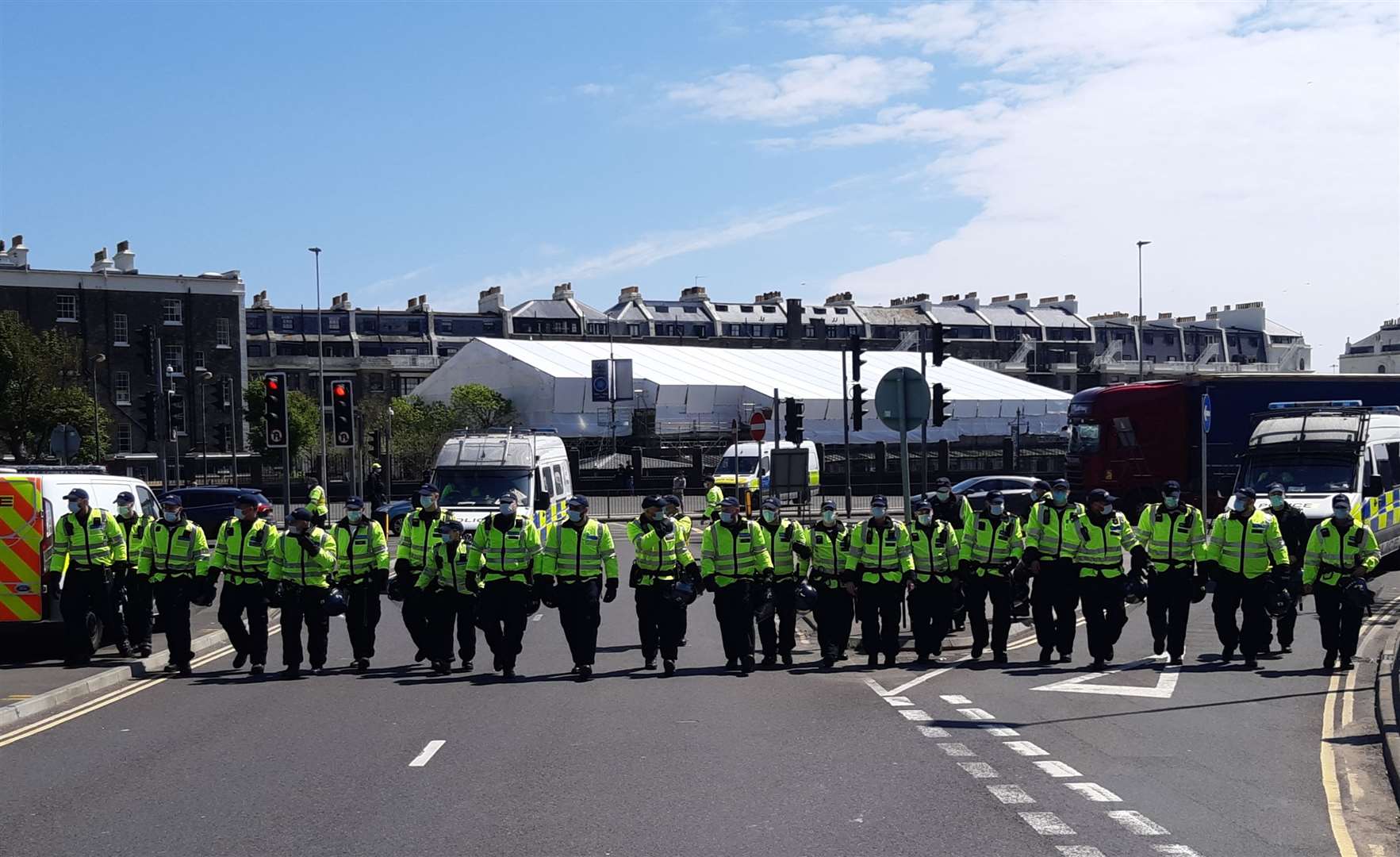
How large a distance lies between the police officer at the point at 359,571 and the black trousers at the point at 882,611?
516 centimetres

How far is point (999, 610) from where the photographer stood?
14734 millimetres

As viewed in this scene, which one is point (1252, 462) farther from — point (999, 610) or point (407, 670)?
point (407, 670)

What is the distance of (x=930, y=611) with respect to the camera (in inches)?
581

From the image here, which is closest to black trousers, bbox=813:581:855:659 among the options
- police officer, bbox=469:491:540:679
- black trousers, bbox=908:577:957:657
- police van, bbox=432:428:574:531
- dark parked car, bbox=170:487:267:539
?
black trousers, bbox=908:577:957:657

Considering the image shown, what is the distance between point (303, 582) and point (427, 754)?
5.04 meters

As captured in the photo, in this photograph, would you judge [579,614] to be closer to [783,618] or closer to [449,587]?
[449,587]

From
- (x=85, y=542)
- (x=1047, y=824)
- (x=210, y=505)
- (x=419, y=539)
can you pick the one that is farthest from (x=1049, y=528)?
(x=210, y=505)

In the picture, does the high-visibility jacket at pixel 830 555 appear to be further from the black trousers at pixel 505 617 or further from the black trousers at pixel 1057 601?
the black trousers at pixel 505 617

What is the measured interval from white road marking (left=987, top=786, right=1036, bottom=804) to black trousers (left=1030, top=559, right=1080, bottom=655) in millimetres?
6132

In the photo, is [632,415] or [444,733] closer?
[444,733]

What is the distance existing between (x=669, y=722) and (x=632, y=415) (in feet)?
177

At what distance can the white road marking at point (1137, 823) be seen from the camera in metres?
7.37

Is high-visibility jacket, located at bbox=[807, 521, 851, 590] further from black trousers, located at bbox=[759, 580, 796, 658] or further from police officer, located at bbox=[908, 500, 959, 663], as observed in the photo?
police officer, located at bbox=[908, 500, 959, 663]

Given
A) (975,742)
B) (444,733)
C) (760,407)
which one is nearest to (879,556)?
(975,742)
